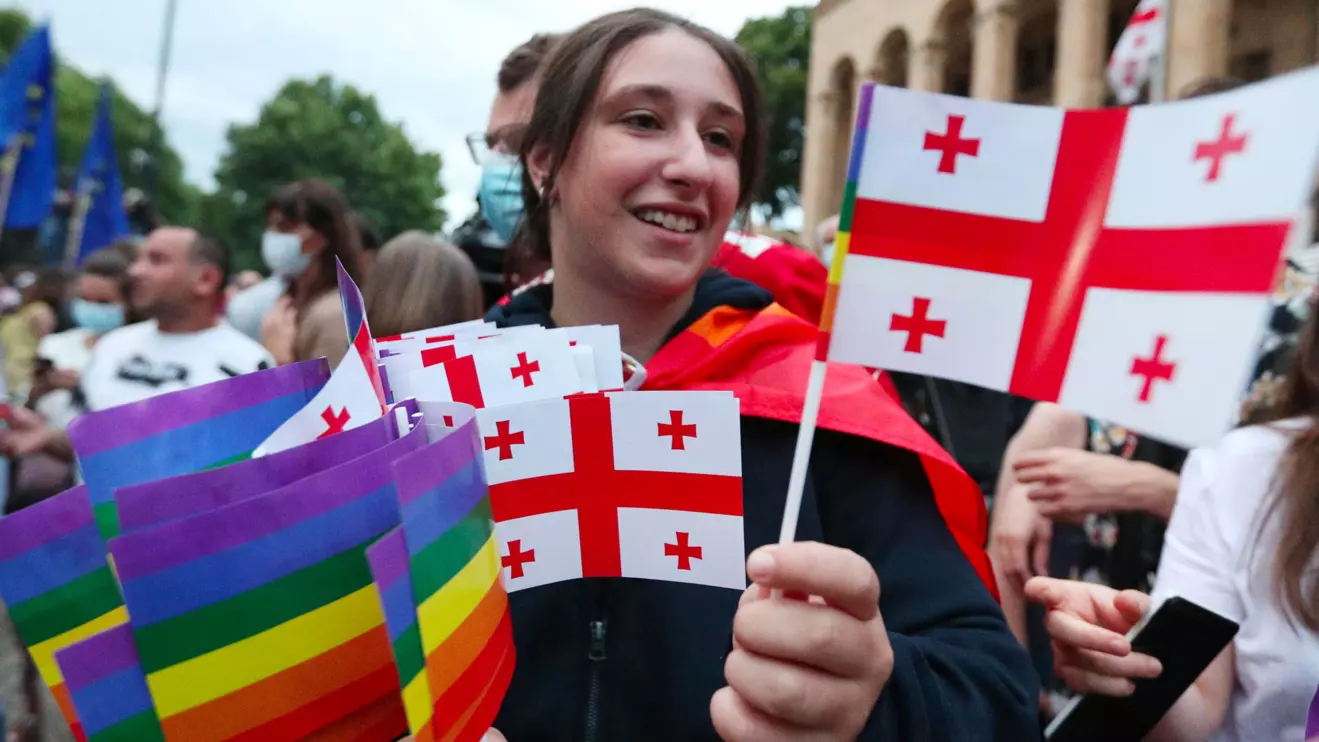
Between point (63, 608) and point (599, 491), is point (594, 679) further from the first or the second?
point (63, 608)

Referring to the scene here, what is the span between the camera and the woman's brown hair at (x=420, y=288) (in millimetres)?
2732

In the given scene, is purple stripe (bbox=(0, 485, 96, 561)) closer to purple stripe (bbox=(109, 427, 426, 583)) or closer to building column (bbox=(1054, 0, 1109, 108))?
purple stripe (bbox=(109, 427, 426, 583))

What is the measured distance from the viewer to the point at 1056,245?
3.06 feet

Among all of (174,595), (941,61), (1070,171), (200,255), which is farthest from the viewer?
(941,61)

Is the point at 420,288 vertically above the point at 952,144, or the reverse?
the point at 952,144

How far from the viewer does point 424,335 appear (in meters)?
1.21

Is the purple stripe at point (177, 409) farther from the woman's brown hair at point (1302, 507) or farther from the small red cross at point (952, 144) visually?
the woman's brown hair at point (1302, 507)

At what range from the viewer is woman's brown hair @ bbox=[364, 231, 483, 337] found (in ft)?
8.96

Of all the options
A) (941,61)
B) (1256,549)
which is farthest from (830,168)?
(1256,549)

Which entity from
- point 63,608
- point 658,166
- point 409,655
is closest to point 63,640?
point 63,608

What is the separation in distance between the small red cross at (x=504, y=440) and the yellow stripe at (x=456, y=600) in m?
0.20

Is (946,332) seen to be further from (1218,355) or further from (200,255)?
(200,255)

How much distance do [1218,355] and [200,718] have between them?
2.97ft

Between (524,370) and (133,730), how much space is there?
0.53 metres
